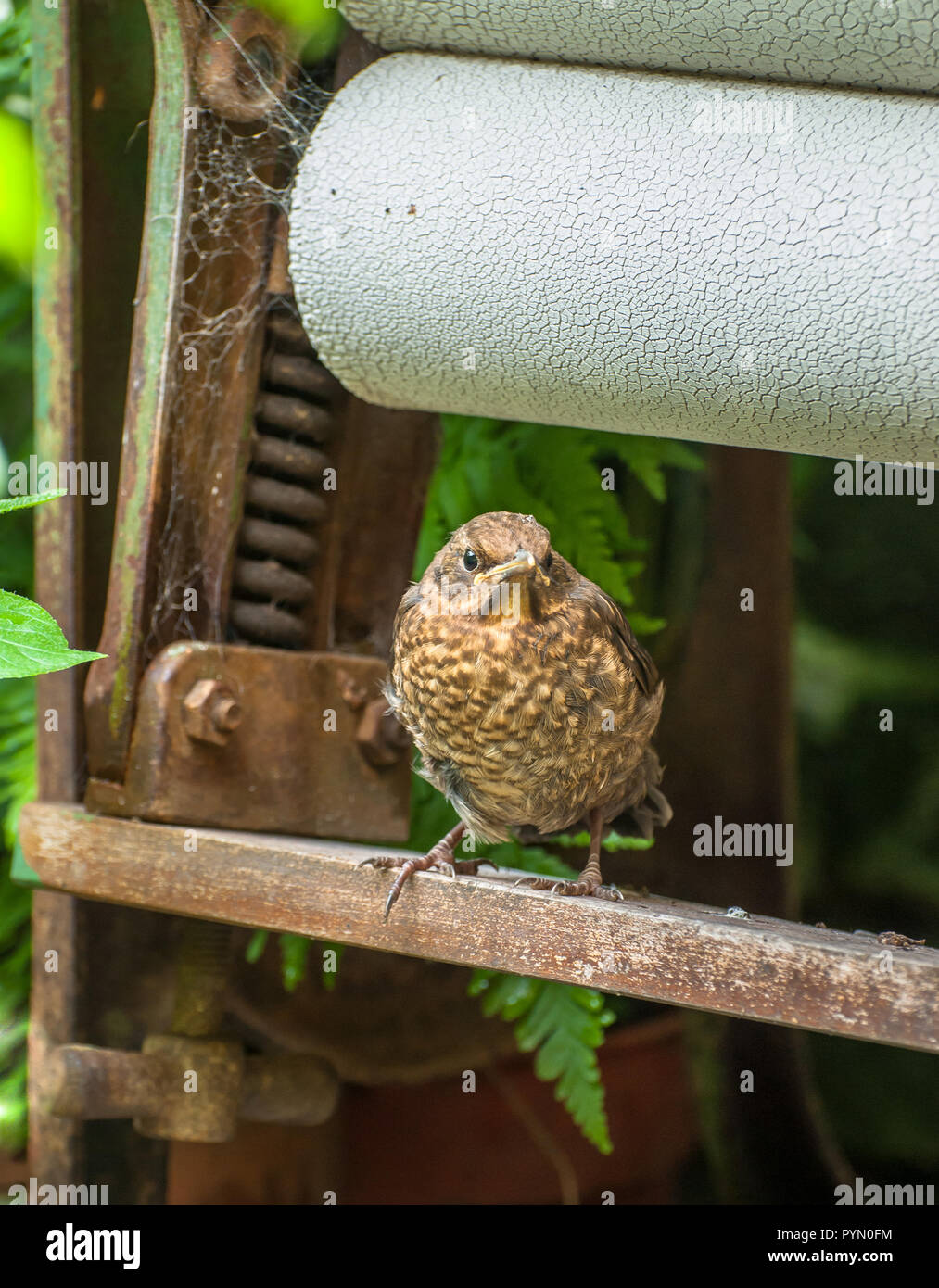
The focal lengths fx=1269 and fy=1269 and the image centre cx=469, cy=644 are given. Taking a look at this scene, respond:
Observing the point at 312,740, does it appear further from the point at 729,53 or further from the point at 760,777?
the point at 729,53

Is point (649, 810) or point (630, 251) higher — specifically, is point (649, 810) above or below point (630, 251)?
below

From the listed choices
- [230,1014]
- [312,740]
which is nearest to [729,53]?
[312,740]

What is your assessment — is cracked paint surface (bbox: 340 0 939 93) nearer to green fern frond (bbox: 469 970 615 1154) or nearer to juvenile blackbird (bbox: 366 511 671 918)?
juvenile blackbird (bbox: 366 511 671 918)

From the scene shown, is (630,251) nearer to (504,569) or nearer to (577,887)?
(504,569)

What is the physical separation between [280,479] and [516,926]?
0.75 m

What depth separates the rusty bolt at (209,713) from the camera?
5.15ft

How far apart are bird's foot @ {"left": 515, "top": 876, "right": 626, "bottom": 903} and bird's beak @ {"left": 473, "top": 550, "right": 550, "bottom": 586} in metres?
0.34

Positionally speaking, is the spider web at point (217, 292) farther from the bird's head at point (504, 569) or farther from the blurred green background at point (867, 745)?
the blurred green background at point (867, 745)

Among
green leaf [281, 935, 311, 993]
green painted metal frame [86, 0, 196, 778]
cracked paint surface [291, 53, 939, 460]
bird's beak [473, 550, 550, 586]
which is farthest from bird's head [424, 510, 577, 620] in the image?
green leaf [281, 935, 311, 993]

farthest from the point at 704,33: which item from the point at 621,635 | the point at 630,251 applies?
the point at 621,635

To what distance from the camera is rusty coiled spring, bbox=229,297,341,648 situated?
5.53 ft

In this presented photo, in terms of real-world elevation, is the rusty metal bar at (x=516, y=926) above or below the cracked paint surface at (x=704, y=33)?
below

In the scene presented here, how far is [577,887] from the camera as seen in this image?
1.41 metres

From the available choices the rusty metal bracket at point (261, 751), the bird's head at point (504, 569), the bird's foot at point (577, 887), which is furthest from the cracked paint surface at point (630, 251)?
the bird's foot at point (577, 887)
